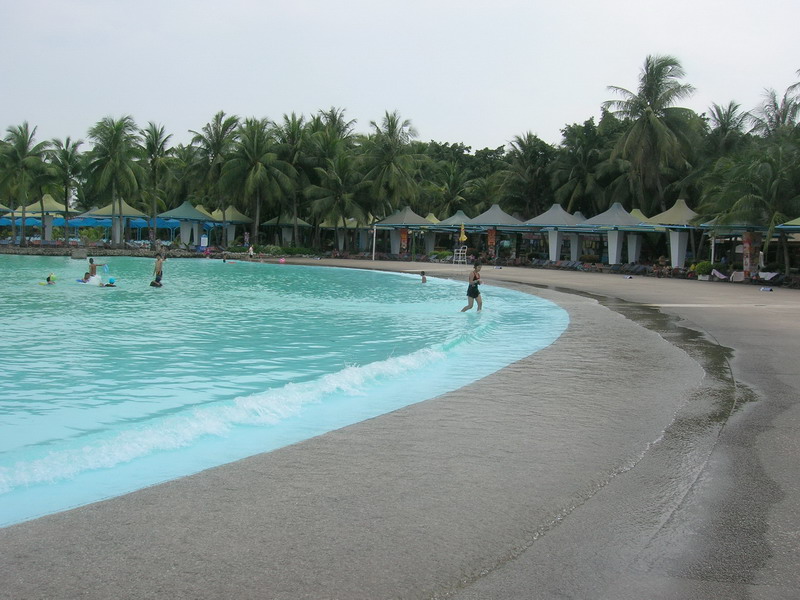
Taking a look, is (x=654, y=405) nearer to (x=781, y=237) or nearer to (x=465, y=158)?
(x=781, y=237)

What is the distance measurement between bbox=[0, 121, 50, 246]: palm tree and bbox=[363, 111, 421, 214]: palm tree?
77.2 feet

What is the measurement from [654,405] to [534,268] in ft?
116

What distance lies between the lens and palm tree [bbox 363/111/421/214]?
49844mm

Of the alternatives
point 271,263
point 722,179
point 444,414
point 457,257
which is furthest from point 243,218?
point 444,414

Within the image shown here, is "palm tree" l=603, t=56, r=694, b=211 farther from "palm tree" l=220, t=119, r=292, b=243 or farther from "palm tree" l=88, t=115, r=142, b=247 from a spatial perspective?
"palm tree" l=88, t=115, r=142, b=247

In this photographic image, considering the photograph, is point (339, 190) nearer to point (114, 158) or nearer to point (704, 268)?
point (114, 158)

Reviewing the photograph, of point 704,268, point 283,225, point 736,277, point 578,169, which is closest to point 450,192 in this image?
point 578,169

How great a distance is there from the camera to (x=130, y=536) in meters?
3.55

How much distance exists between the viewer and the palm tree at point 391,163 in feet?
164

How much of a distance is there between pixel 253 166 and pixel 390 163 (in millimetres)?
9910

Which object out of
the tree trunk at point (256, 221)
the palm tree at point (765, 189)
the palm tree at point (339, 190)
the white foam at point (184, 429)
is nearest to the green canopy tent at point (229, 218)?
the tree trunk at point (256, 221)

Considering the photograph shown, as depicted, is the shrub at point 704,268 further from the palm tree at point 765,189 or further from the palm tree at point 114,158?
the palm tree at point 114,158

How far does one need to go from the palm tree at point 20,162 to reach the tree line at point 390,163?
0.28ft

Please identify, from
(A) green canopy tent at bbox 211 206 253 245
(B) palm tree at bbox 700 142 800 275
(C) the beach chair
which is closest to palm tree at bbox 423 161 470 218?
(A) green canopy tent at bbox 211 206 253 245
